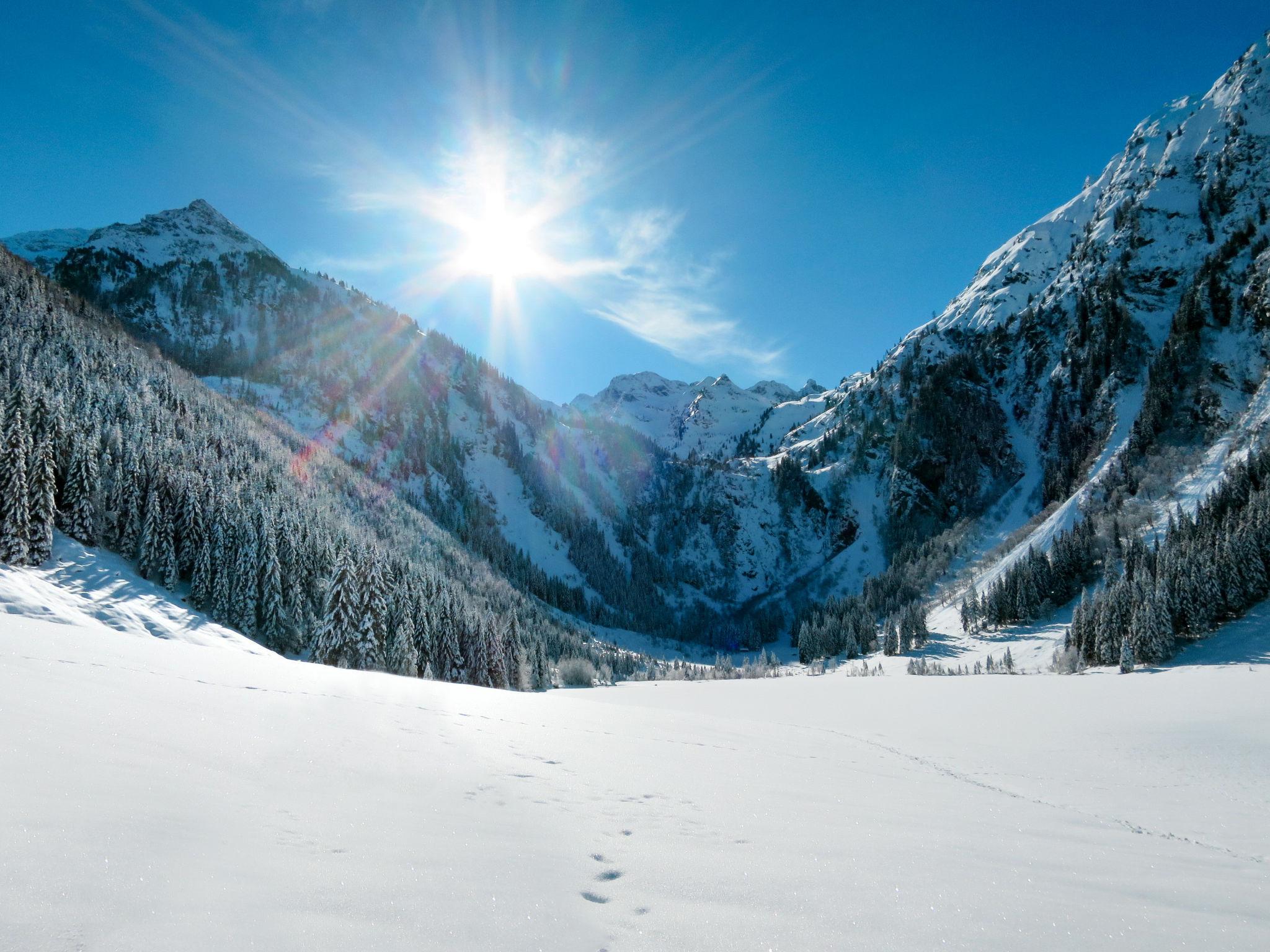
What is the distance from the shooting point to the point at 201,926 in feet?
8.57

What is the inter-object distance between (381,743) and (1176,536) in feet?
316

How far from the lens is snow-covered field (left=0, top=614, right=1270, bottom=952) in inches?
118

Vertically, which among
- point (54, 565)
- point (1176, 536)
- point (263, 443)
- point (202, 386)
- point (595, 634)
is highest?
point (202, 386)

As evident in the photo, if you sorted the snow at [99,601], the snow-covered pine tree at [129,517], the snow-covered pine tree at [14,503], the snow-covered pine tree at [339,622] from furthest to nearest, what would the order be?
the snow-covered pine tree at [129,517] → the snow-covered pine tree at [339,622] → the snow-covered pine tree at [14,503] → the snow at [99,601]

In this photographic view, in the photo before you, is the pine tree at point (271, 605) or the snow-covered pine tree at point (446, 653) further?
the snow-covered pine tree at point (446, 653)

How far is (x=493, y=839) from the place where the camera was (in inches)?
192

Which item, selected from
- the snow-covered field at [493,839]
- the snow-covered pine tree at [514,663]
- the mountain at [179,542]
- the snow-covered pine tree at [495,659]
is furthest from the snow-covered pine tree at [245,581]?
the snow-covered field at [493,839]

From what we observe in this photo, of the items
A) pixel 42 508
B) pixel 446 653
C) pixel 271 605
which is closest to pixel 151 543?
pixel 42 508

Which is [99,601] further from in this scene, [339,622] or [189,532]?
[189,532]

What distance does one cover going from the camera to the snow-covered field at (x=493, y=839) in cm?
300

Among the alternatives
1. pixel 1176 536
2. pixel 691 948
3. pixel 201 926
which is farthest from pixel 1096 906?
pixel 1176 536

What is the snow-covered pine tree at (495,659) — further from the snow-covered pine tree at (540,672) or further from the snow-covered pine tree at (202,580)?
the snow-covered pine tree at (202,580)

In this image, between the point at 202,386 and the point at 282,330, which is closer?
the point at 202,386

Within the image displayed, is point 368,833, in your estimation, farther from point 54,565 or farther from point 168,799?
point 54,565
